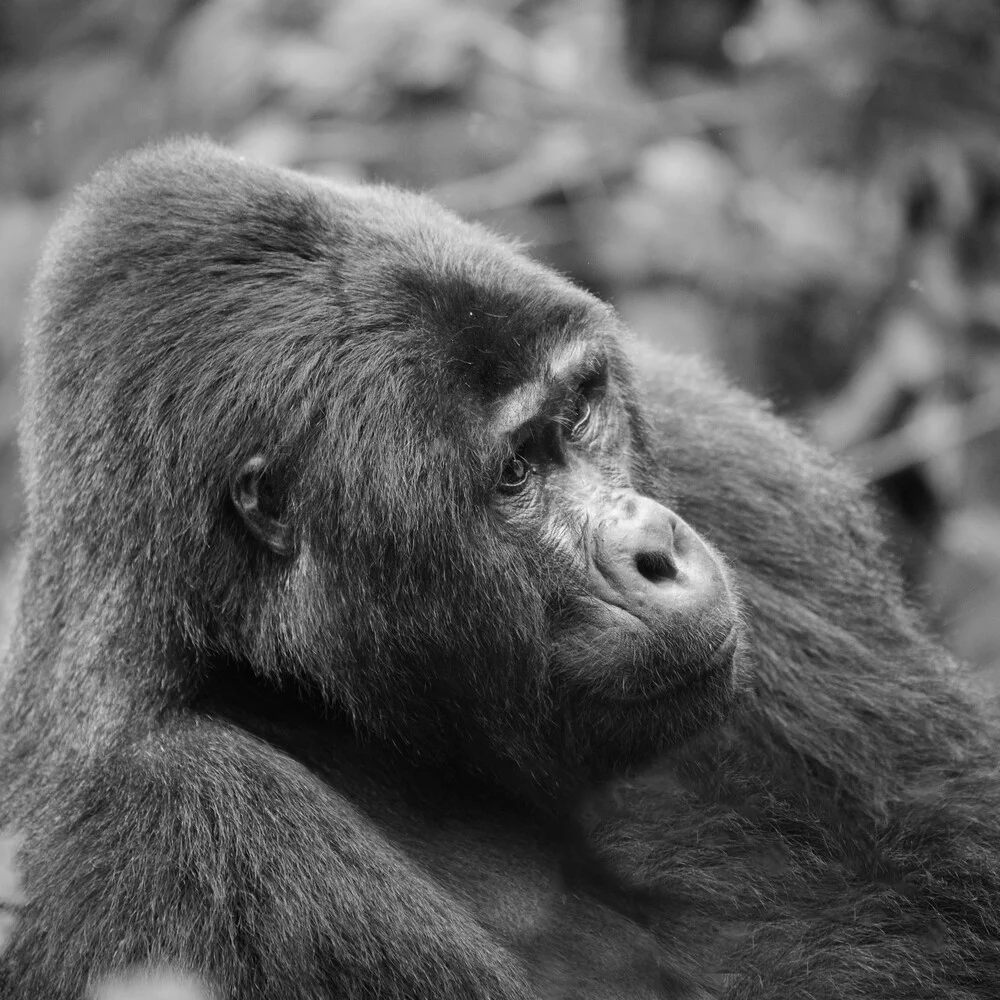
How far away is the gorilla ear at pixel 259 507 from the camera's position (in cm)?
293

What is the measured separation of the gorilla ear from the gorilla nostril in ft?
2.46

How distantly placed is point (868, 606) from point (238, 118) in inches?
189

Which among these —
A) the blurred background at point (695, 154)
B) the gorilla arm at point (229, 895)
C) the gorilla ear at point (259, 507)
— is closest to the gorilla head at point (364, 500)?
the gorilla ear at point (259, 507)

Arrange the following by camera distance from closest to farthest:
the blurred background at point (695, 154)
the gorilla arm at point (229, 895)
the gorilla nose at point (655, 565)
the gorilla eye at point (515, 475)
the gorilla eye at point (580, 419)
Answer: the gorilla arm at point (229, 895), the gorilla nose at point (655, 565), the gorilla eye at point (515, 475), the gorilla eye at point (580, 419), the blurred background at point (695, 154)

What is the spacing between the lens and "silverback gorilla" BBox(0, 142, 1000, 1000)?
2.76m

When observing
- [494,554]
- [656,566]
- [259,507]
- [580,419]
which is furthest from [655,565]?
[259,507]

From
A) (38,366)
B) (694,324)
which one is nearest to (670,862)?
(38,366)

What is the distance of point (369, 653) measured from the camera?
297 cm

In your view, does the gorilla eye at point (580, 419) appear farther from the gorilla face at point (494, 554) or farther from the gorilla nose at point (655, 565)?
the gorilla nose at point (655, 565)

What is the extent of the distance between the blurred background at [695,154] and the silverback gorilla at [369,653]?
270cm

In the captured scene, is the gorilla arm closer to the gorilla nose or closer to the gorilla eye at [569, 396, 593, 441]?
the gorilla nose

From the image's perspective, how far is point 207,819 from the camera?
2756 millimetres

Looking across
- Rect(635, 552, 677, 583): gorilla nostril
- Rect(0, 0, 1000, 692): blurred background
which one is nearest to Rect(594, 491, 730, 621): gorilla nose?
Rect(635, 552, 677, 583): gorilla nostril

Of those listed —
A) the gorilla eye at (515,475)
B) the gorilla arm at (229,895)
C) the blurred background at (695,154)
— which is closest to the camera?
the gorilla arm at (229,895)
